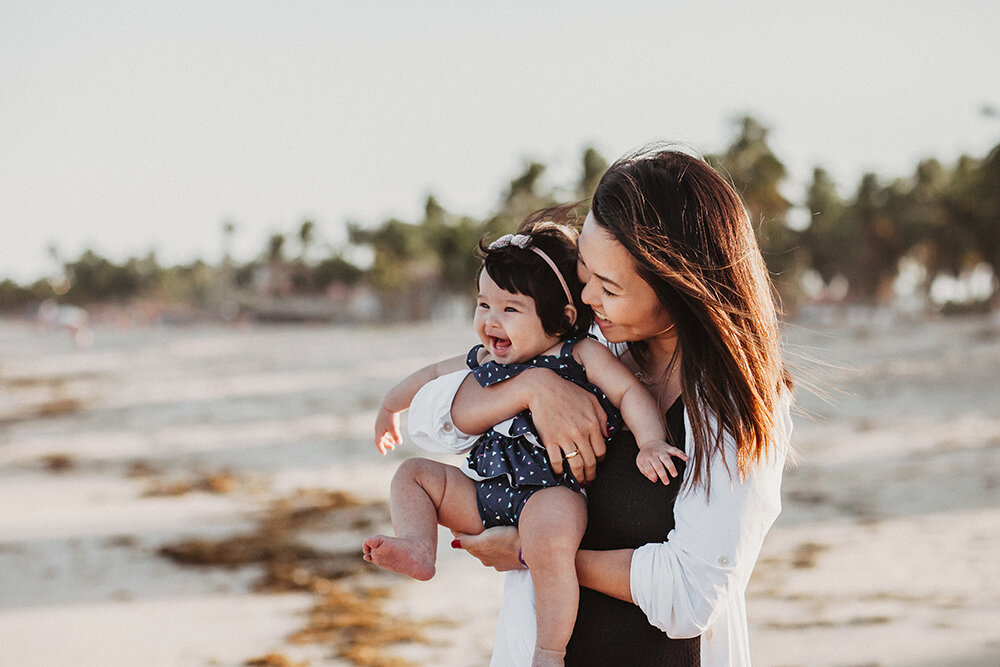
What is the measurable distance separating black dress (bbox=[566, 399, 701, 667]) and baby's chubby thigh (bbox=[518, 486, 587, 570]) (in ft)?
0.20

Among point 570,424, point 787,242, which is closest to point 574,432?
point 570,424

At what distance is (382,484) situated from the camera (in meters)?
9.68

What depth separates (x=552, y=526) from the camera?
191 centimetres

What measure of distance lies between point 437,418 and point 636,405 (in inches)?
20.0

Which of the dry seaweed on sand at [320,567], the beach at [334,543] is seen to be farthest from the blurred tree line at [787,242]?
the dry seaweed on sand at [320,567]

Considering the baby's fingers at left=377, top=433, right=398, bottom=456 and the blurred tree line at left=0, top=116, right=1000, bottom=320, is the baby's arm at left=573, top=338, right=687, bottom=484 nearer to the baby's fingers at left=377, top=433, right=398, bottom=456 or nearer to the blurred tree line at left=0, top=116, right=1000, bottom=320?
the baby's fingers at left=377, top=433, right=398, bottom=456

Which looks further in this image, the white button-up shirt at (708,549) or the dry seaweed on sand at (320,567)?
the dry seaweed on sand at (320,567)

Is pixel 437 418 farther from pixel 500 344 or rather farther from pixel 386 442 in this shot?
pixel 386 442

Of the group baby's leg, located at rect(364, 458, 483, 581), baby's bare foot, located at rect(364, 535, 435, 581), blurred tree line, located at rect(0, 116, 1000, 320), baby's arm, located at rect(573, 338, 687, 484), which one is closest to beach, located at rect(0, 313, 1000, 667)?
baby's arm, located at rect(573, 338, 687, 484)

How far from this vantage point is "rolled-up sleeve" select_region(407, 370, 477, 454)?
2.18 metres

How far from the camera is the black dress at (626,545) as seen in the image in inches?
74.8

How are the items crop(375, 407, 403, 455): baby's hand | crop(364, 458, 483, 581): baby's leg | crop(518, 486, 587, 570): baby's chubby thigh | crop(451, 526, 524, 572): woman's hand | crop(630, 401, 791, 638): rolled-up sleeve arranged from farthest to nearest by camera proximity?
crop(375, 407, 403, 455): baby's hand → crop(364, 458, 483, 581): baby's leg → crop(451, 526, 524, 572): woman's hand → crop(518, 486, 587, 570): baby's chubby thigh → crop(630, 401, 791, 638): rolled-up sleeve

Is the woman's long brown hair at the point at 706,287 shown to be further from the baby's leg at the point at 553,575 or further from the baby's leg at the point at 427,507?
the baby's leg at the point at 427,507

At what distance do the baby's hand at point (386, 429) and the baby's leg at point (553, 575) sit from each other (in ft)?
2.54
